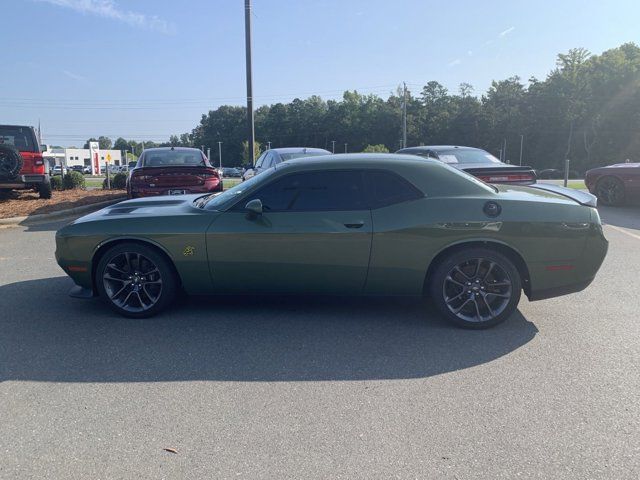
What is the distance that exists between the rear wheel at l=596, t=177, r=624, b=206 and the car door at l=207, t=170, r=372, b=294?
10.8 meters

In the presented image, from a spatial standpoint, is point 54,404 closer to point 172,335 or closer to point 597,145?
point 172,335

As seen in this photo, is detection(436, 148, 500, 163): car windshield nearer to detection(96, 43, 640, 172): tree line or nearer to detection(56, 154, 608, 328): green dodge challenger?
detection(56, 154, 608, 328): green dodge challenger

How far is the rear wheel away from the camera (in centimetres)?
1312

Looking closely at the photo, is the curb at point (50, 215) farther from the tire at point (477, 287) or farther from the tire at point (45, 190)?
the tire at point (477, 287)

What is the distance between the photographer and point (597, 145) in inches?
2709

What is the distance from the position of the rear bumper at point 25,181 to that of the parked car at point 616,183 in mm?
13438

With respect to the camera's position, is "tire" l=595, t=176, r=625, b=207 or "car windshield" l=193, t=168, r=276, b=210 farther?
"tire" l=595, t=176, r=625, b=207

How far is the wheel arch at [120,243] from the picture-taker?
4796 millimetres

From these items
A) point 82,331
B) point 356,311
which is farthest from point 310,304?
point 82,331

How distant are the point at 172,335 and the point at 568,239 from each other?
341cm

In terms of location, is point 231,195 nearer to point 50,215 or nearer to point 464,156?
point 464,156

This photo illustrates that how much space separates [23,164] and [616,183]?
13930 mm

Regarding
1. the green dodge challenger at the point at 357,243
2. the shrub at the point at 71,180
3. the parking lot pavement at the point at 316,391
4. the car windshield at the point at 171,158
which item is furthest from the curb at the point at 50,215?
the green dodge challenger at the point at 357,243

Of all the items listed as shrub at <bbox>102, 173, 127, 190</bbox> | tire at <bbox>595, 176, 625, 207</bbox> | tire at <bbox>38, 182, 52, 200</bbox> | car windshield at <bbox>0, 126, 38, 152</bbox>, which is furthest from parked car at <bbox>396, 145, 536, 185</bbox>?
shrub at <bbox>102, 173, 127, 190</bbox>
